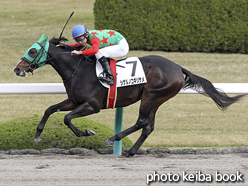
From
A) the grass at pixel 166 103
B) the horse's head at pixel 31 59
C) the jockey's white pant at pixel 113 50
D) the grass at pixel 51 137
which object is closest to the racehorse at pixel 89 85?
the horse's head at pixel 31 59

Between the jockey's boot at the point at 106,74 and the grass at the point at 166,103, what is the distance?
208cm

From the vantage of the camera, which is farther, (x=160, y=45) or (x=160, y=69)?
(x=160, y=45)

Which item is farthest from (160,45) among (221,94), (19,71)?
(19,71)

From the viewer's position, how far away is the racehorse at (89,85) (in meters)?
5.15

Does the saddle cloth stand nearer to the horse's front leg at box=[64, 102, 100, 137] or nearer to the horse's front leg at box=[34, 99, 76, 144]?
the horse's front leg at box=[64, 102, 100, 137]

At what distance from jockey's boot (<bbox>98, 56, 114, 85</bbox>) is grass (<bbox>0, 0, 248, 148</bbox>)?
2.08 metres

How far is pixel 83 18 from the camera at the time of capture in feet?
48.3

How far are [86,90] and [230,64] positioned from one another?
7.11 meters

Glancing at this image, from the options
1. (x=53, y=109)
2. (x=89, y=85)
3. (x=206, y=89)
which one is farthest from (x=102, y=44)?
(x=206, y=89)

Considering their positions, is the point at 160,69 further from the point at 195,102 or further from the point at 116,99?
the point at 195,102

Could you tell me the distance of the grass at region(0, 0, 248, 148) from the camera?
24.2 feet

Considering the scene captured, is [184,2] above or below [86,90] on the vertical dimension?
above

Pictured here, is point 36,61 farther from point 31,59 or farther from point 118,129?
point 118,129

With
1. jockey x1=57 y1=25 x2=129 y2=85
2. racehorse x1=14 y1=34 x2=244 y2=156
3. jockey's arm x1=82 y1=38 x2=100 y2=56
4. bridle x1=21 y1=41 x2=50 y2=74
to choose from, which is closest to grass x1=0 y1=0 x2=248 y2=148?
racehorse x1=14 y1=34 x2=244 y2=156
